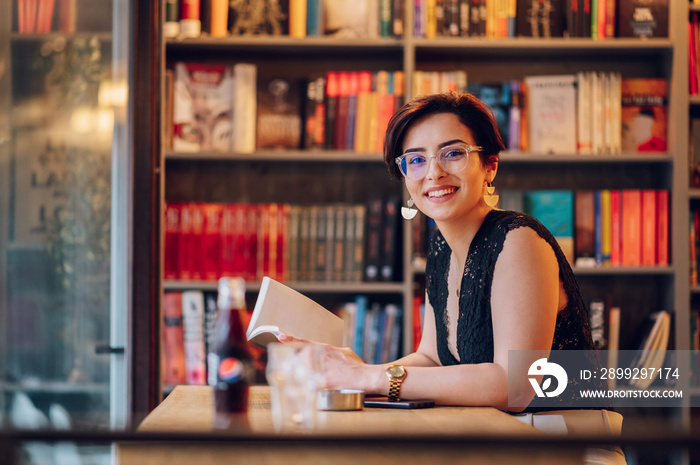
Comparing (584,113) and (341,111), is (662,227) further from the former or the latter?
(341,111)

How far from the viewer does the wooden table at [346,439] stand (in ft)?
1.69

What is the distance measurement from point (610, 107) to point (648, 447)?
8.26 ft

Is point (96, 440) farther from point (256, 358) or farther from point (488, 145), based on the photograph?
point (256, 358)

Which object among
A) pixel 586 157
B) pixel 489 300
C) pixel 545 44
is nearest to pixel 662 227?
pixel 586 157

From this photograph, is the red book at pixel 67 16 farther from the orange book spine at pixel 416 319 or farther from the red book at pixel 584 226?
the red book at pixel 584 226

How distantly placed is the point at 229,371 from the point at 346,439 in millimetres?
546

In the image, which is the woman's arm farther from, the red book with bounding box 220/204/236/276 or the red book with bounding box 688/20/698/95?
the red book with bounding box 688/20/698/95

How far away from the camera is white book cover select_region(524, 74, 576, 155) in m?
2.79

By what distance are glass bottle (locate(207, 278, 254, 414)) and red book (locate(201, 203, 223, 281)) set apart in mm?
1732

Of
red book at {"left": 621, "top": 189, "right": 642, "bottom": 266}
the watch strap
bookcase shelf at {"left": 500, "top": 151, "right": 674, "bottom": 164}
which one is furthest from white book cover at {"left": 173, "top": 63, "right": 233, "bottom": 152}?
the watch strap

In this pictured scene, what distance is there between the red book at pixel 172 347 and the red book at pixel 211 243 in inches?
6.4

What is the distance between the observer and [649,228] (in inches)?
109

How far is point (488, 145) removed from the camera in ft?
5.34

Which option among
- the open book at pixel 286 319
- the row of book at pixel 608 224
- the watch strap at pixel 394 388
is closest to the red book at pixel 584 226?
the row of book at pixel 608 224
